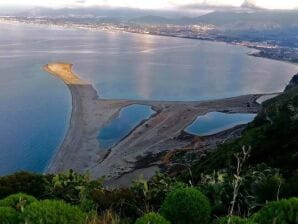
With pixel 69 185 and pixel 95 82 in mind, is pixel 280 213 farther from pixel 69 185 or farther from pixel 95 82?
pixel 95 82

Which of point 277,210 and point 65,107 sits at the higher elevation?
point 277,210

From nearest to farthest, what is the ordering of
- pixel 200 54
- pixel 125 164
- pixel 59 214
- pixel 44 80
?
pixel 59 214 → pixel 125 164 → pixel 44 80 → pixel 200 54

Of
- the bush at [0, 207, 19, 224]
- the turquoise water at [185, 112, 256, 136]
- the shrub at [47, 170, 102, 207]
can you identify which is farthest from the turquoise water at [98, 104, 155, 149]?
the bush at [0, 207, 19, 224]

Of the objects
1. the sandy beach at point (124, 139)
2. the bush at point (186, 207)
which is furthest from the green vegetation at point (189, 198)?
the sandy beach at point (124, 139)

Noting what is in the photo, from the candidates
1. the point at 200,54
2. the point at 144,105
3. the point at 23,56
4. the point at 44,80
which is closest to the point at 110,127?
the point at 144,105

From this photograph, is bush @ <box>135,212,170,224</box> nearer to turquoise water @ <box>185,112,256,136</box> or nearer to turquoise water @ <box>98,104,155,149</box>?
turquoise water @ <box>98,104,155,149</box>

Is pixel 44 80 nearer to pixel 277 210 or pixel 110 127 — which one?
pixel 110 127
